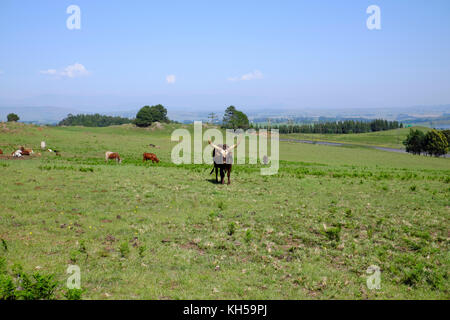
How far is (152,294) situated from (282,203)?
9.28 m

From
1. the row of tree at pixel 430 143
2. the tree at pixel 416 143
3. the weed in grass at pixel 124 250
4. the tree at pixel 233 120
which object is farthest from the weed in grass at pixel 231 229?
the tree at pixel 233 120

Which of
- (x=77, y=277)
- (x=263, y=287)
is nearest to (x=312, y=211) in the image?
(x=263, y=287)

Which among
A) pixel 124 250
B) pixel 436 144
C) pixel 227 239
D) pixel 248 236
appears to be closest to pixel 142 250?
pixel 124 250

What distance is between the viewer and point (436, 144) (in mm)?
94812

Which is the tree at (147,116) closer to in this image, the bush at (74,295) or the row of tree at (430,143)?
the row of tree at (430,143)

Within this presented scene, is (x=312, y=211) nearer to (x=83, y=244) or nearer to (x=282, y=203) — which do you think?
(x=282, y=203)

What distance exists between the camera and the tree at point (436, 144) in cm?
9431

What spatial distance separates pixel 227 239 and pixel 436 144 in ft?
343

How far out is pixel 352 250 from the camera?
9547mm

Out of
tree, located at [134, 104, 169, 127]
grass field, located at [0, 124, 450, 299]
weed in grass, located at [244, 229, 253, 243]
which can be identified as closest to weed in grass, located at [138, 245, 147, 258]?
grass field, located at [0, 124, 450, 299]

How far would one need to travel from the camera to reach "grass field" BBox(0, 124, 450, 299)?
291 inches

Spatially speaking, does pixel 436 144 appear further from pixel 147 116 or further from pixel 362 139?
pixel 147 116

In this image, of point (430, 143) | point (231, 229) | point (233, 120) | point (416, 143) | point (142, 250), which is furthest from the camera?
point (233, 120)
